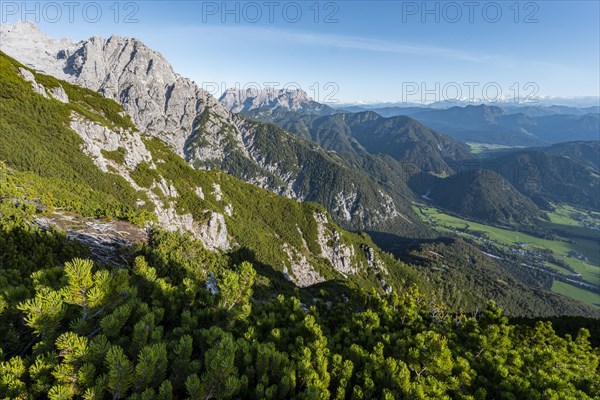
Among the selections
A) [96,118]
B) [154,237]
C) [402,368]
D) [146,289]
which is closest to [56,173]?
[96,118]

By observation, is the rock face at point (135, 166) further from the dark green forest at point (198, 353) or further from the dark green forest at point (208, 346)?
the dark green forest at point (198, 353)

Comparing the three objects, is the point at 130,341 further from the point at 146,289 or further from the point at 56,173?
the point at 56,173

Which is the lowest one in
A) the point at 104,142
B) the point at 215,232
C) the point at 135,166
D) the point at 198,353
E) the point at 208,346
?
the point at 215,232

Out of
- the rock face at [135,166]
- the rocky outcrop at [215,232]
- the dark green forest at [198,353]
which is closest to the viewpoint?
the dark green forest at [198,353]

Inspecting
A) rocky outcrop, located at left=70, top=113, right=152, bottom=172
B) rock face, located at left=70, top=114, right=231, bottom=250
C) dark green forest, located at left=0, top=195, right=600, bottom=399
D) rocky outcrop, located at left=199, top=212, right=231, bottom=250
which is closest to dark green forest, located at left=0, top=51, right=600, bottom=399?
dark green forest, located at left=0, top=195, right=600, bottom=399

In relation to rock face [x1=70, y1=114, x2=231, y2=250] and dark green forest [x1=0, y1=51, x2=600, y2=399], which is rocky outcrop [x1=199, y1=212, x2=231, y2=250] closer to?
rock face [x1=70, y1=114, x2=231, y2=250]

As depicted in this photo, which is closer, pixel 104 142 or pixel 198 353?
pixel 198 353

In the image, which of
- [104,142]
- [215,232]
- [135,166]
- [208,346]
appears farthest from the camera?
[215,232]

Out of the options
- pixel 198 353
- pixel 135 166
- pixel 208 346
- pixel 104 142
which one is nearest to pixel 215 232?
pixel 135 166

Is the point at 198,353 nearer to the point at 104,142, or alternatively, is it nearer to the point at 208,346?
the point at 208,346

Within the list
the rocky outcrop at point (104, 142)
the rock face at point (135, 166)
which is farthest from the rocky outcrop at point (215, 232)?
the rocky outcrop at point (104, 142)

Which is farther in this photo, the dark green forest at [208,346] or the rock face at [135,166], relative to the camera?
the rock face at [135,166]
